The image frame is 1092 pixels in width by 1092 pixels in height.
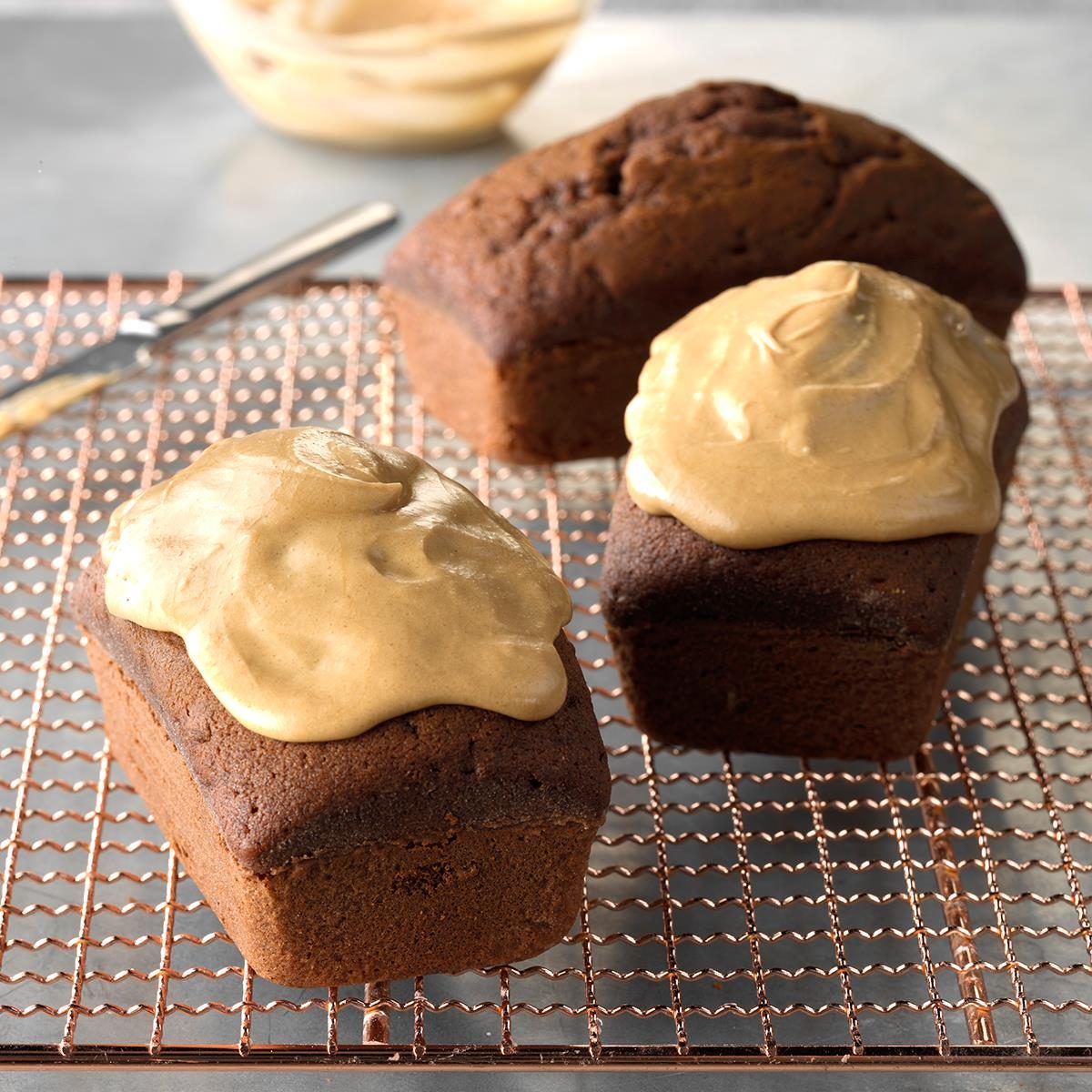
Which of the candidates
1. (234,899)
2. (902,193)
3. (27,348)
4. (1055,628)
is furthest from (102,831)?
(902,193)

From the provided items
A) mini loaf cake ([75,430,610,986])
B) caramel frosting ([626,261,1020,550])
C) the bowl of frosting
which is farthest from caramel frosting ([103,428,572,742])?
the bowl of frosting

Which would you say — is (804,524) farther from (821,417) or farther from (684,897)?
(684,897)

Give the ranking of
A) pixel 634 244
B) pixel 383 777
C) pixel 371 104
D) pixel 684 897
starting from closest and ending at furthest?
pixel 383 777 < pixel 684 897 < pixel 634 244 < pixel 371 104

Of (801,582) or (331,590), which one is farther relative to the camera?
(801,582)

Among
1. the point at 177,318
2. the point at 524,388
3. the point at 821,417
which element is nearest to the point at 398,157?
the point at 177,318

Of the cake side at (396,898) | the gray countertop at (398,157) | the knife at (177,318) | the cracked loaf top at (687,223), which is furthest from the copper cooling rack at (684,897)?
the gray countertop at (398,157)

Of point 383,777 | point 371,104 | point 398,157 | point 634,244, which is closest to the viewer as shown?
point 383,777

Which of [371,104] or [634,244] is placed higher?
[634,244]
